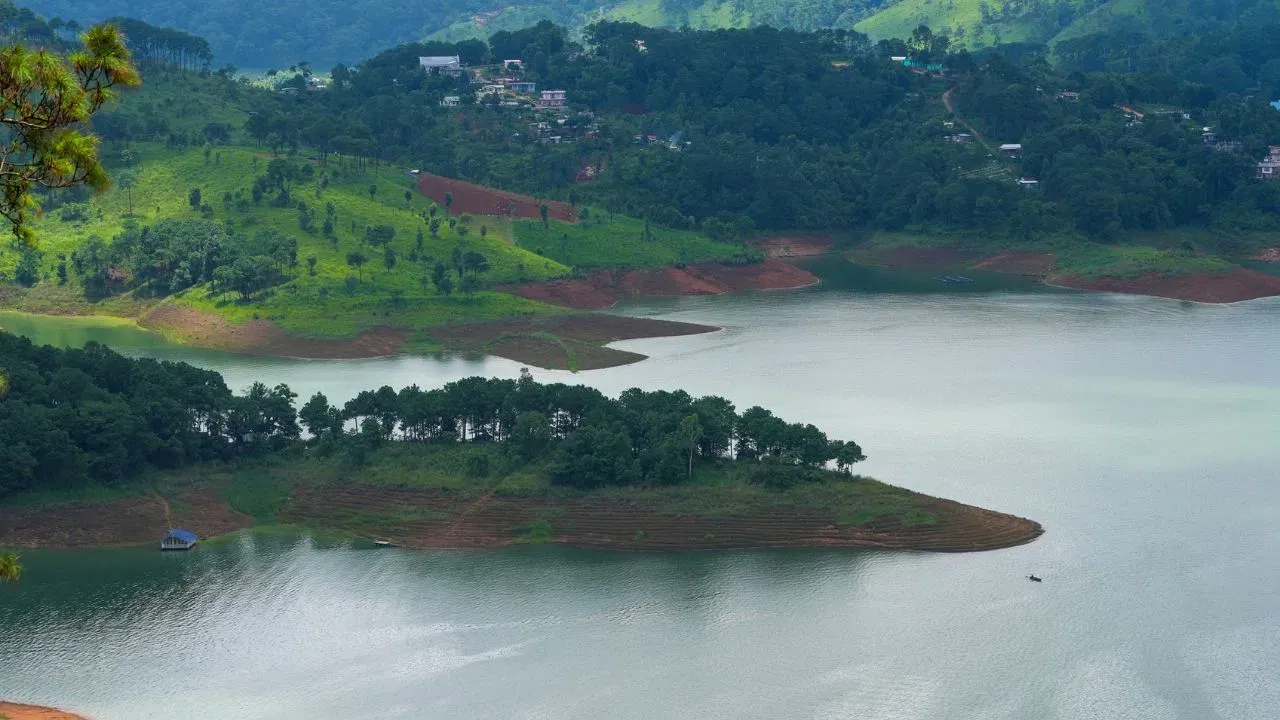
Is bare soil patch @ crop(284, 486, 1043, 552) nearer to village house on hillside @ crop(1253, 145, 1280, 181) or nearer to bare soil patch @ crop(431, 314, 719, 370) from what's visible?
bare soil patch @ crop(431, 314, 719, 370)

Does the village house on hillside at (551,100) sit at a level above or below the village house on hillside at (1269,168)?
above

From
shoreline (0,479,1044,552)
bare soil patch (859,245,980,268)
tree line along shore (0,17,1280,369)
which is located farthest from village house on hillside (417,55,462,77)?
shoreline (0,479,1044,552)

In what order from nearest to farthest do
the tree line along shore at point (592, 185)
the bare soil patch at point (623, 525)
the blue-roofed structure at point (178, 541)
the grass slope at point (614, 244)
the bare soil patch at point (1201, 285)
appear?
the bare soil patch at point (623, 525) → the blue-roofed structure at point (178, 541) → the tree line along shore at point (592, 185) → the bare soil patch at point (1201, 285) → the grass slope at point (614, 244)

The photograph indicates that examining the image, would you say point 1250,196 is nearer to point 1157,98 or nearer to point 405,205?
point 1157,98

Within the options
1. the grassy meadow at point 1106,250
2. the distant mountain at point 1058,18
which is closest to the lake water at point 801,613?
the grassy meadow at point 1106,250

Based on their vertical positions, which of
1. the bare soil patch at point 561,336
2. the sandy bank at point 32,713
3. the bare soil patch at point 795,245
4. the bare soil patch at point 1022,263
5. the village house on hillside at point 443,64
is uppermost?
the village house on hillside at point 443,64

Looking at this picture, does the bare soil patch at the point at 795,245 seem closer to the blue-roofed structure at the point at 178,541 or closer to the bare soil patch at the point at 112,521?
the bare soil patch at the point at 112,521

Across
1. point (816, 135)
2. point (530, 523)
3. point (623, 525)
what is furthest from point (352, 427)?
point (816, 135)
